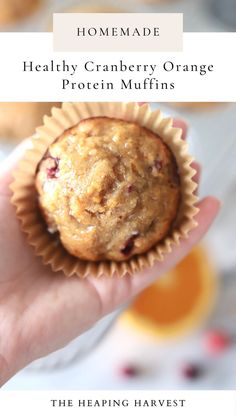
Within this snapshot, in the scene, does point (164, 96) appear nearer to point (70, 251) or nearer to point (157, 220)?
point (157, 220)

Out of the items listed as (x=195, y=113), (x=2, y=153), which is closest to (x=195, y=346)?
(x=195, y=113)

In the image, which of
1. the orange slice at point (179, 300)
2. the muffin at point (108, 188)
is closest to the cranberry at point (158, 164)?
the muffin at point (108, 188)

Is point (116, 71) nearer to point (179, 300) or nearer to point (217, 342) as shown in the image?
point (179, 300)

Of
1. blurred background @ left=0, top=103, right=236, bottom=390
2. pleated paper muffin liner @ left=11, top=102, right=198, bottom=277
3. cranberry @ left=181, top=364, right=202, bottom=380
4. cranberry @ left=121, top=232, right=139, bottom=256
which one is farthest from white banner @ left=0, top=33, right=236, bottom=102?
cranberry @ left=181, top=364, right=202, bottom=380

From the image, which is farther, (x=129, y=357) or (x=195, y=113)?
(x=129, y=357)

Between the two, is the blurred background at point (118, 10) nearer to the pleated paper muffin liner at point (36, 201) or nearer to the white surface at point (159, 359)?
the pleated paper muffin liner at point (36, 201)

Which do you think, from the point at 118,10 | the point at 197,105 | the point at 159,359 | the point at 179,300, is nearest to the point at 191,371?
the point at 159,359

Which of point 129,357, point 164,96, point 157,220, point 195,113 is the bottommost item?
point 129,357
